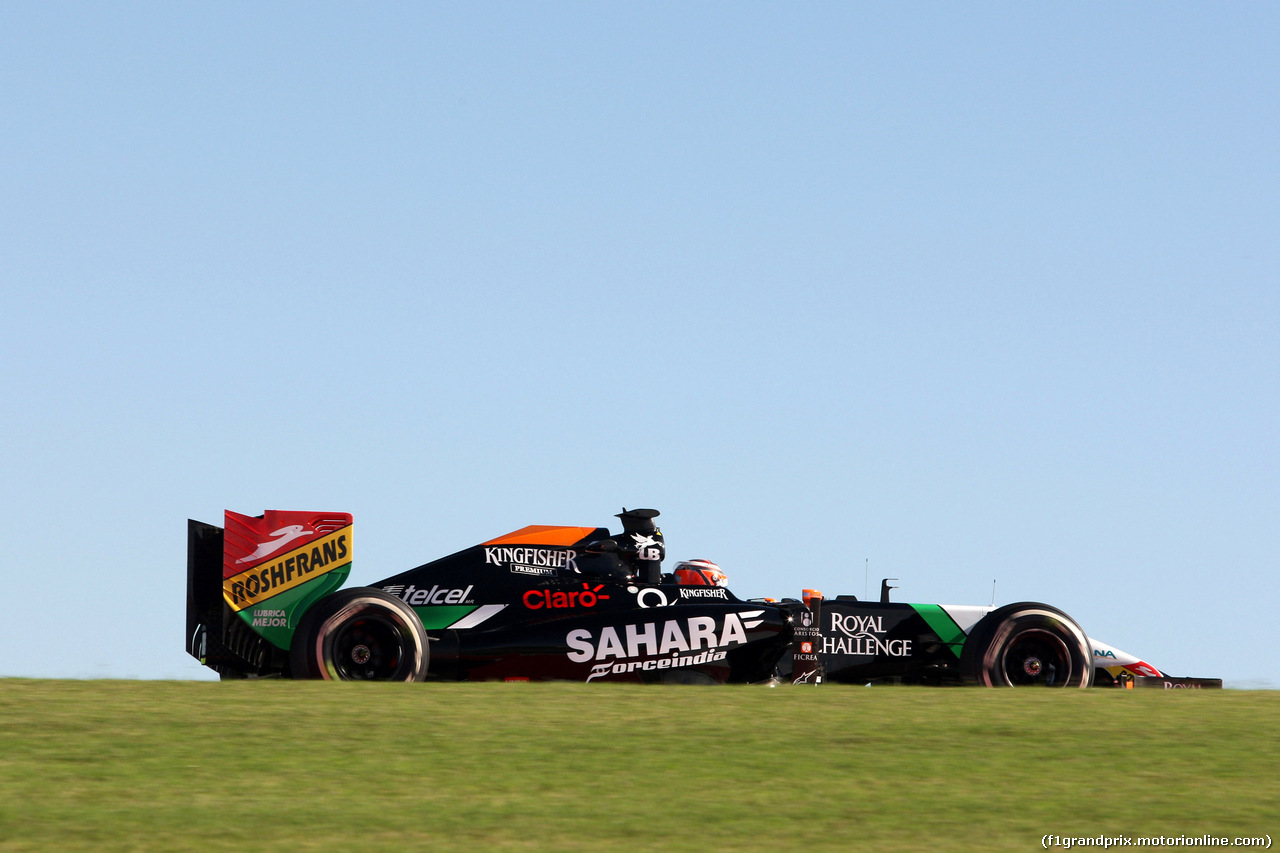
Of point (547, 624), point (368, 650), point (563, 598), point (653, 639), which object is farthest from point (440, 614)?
point (653, 639)

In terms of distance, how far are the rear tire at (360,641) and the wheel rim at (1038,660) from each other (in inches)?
190

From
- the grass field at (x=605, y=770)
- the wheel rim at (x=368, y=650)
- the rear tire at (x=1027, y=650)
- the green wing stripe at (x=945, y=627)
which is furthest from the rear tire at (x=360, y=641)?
the rear tire at (x=1027, y=650)

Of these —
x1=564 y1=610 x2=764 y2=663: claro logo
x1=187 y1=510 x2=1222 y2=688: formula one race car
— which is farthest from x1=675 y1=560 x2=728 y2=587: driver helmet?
x1=564 y1=610 x2=764 y2=663: claro logo

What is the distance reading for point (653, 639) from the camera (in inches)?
440

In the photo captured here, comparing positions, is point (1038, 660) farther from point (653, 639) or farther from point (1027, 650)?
point (653, 639)

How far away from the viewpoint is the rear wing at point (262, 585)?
446 inches

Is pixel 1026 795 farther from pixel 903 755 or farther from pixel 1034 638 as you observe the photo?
pixel 1034 638

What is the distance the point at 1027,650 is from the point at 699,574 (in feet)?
9.68

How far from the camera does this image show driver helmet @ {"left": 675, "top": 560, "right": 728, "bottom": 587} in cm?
1234

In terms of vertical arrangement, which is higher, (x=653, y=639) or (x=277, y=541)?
(x=277, y=541)

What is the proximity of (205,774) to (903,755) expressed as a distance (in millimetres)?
3449

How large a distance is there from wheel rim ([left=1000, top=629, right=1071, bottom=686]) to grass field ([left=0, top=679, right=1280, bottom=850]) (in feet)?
6.39

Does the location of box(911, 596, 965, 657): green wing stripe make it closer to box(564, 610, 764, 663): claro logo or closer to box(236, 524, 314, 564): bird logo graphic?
box(564, 610, 764, 663): claro logo

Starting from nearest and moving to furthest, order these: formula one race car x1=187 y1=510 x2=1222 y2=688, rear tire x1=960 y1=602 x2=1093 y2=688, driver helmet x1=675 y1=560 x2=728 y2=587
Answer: formula one race car x1=187 y1=510 x2=1222 y2=688, rear tire x1=960 y1=602 x2=1093 y2=688, driver helmet x1=675 y1=560 x2=728 y2=587
